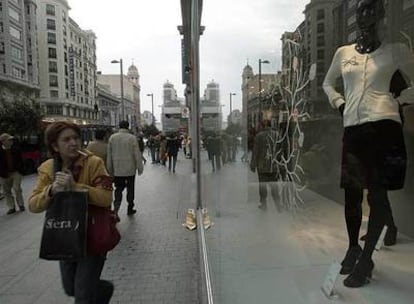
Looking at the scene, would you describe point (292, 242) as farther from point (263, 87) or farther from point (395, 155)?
point (395, 155)

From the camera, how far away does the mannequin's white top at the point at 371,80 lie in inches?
60.9

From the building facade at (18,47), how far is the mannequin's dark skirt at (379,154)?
61294mm

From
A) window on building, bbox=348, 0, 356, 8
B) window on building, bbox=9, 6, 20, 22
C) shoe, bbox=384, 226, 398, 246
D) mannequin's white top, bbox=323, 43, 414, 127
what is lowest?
shoe, bbox=384, 226, 398, 246

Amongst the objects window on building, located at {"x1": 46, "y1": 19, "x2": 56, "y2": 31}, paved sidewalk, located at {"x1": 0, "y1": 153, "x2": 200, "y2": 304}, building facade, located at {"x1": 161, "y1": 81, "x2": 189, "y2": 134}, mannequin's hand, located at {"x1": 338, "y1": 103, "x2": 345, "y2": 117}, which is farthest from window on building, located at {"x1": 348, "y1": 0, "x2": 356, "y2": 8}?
window on building, located at {"x1": 46, "y1": 19, "x2": 56, "y2": 31}

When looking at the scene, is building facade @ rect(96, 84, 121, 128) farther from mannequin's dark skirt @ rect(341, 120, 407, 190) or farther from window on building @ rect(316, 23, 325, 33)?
mannequin's dark skirt @ rect(341, 120, 407, 190)

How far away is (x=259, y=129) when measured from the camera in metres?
3.24

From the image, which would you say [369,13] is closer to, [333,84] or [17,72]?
[333,84]

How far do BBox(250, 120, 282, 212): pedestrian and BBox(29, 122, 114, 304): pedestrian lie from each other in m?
1.06

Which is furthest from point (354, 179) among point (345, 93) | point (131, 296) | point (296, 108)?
point (131, 296)

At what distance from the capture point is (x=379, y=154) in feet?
5.31

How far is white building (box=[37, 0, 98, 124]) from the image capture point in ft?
288

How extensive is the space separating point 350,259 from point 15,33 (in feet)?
246

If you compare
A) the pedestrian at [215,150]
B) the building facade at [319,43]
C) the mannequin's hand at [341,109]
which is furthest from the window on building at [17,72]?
the mannequin's hand at [341,109]

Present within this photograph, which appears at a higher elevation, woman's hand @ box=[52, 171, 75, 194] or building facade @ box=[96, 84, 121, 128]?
building facade @ box=[96, 84, 121, 128]
